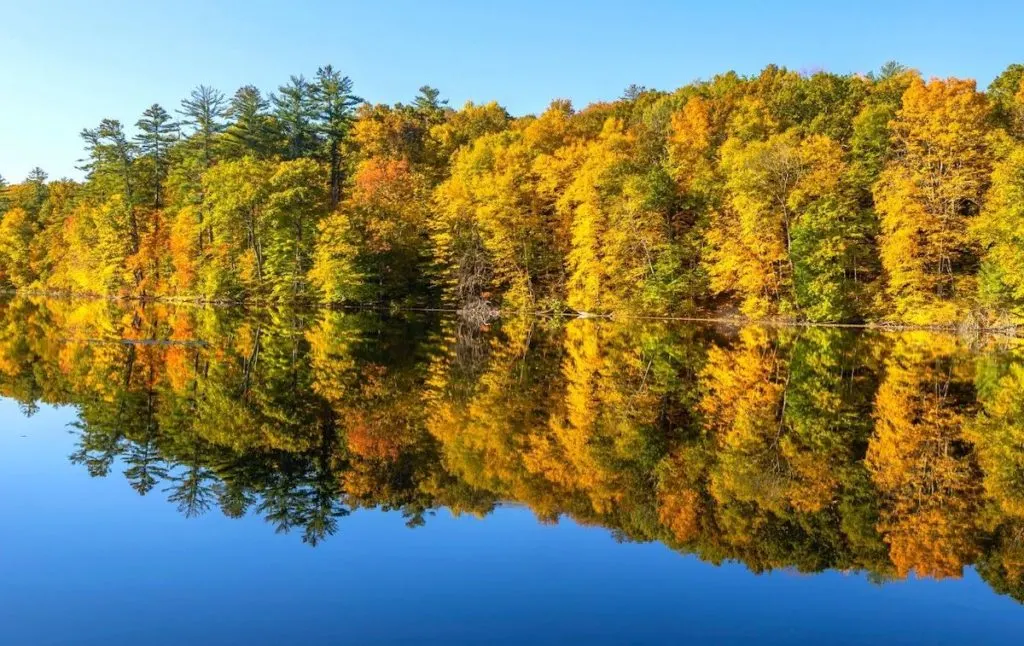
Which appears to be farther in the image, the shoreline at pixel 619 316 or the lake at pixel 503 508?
the shoreline at pixel 619 316

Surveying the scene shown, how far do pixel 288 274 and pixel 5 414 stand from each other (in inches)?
1743

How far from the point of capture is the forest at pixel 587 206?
41.5 m

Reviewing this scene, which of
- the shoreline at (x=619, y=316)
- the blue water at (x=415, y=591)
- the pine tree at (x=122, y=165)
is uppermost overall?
the pine tree at (x=122, y=165)

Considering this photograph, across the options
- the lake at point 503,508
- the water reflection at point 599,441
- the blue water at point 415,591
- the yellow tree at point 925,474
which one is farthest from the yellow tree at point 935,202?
the blue water at point 415,591

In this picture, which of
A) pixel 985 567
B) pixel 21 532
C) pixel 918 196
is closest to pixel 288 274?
pixel 918 196

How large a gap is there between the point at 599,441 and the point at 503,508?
137 inches

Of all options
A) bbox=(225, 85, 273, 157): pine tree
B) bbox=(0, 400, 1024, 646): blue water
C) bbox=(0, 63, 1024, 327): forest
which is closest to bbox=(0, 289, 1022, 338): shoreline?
bbox=(0, 63, 1024, 327): forest

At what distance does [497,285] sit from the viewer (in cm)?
5559

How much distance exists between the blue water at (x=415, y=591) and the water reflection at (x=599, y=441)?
45cm

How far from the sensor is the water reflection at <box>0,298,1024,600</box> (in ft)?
27.5

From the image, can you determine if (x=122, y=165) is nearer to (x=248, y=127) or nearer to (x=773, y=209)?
(x=248, y=127)

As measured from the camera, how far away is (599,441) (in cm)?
1216

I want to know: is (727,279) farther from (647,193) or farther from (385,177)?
(385,177)

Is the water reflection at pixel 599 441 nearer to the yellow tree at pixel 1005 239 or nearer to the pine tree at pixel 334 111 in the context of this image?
the yellow tree at pixel 1005 239
